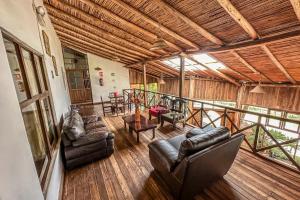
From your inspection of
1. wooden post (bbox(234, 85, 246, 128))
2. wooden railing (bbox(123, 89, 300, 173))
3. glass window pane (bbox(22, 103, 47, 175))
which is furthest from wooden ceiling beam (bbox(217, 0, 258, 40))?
wooden post (bbox(234, 85, 246, 128))

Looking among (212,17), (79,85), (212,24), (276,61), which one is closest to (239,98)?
(276,61)

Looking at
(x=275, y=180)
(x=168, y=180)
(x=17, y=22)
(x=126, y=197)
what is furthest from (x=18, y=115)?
(x=275, y=180)

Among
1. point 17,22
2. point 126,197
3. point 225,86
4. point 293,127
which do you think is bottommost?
point 293,127

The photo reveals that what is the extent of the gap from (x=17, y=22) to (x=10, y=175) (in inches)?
67.1

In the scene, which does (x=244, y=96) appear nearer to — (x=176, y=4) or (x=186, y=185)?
(x=176, y=4)

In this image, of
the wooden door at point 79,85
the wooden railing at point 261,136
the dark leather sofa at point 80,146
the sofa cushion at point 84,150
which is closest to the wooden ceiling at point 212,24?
the wooden railing at point 261,136

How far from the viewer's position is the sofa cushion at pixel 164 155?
191 centimetres

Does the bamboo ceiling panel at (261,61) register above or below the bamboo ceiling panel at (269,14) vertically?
below

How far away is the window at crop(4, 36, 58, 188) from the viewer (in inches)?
58.4

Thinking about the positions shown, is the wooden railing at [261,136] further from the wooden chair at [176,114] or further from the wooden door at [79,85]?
the wooden door at [79,85]

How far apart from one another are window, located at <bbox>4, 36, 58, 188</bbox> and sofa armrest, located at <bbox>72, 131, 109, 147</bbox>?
1.33ft

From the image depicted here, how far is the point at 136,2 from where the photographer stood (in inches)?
111

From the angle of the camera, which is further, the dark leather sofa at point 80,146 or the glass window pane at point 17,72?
the dark leather sofa at point 80,146

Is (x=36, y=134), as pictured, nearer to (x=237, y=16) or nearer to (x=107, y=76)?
(x=237, y=16)
